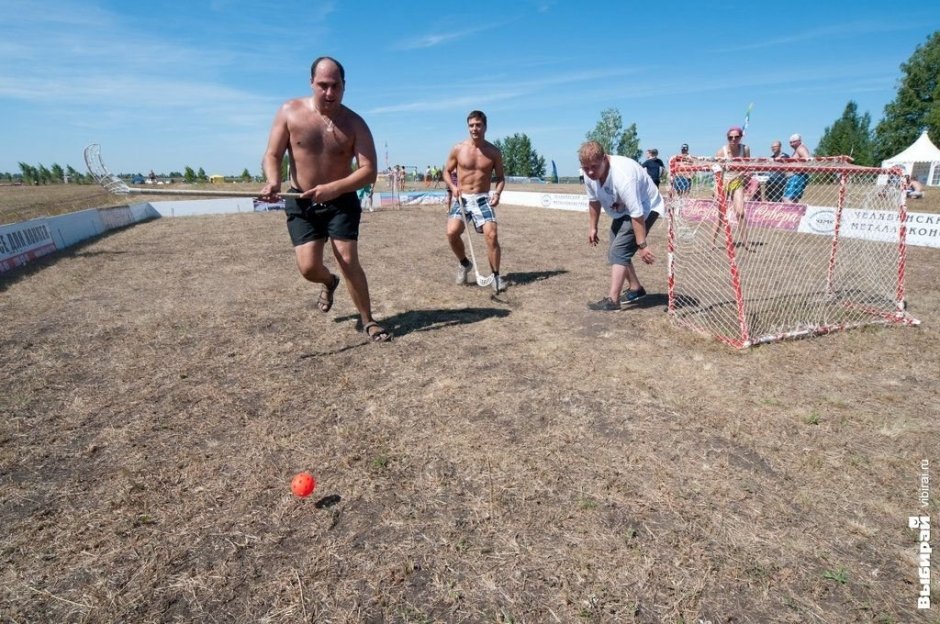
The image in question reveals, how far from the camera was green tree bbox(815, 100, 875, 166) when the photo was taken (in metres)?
62.6

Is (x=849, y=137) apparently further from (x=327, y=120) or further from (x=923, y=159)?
(x=327, y=120)

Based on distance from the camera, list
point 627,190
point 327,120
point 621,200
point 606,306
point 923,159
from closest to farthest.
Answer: point 327,120
point 627,190
point 621,200
point 606,306
point 923,159

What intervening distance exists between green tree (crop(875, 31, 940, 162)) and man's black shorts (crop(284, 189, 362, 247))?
65.1 meters

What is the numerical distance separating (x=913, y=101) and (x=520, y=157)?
4818 centimetres

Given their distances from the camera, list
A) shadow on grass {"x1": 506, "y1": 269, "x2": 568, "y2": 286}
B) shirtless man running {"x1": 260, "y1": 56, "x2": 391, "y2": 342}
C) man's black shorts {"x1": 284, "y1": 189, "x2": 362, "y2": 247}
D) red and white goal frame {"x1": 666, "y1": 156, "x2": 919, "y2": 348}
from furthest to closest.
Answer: shadow on grass {"x1": 506, "y1": 269, "x2": 568, "y2": 286} → red and white goal frame {"x1": 666, "y1": 156, "x2": 919, "y2": 348} → man's black shorts {"x1": 284, "y1": 189, "x2": 362, "y2": 247} → shirtless man running {"x1": 260, "y1": 56, "x2": 391, "y2": 342}

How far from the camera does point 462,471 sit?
8.80ft

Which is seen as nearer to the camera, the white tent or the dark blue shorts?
the dark blue shorts

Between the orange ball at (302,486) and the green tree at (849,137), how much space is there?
71497 mm

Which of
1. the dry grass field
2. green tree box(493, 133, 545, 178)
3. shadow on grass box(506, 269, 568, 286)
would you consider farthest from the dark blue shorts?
green tree box(493, 133, 545, 178)

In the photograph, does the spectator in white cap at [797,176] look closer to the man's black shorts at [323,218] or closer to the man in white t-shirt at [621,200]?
the man in white t-shirt at [621,200]

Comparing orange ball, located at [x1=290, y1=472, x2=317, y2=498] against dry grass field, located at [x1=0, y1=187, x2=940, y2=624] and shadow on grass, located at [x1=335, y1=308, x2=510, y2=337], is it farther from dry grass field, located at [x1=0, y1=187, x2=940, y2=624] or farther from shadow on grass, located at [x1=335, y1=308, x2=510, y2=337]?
shadow on grass, located at [x1=335, y1=308, x2=510, y2=337]

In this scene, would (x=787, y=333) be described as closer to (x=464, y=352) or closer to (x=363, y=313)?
(x=464, y=352)

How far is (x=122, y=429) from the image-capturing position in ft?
10.3

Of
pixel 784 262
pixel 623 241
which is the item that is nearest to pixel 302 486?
pixel 623 241
